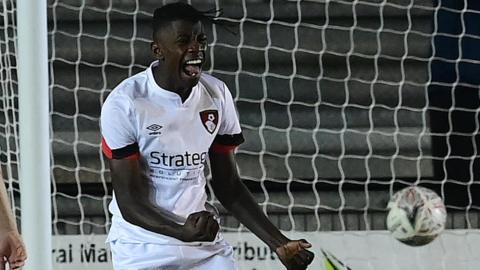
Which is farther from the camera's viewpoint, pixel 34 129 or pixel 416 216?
pixel 416 216

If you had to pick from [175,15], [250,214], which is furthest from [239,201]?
[175,15]

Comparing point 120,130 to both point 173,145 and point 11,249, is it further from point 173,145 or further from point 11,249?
point 11,249

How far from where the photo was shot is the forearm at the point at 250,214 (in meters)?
2.17

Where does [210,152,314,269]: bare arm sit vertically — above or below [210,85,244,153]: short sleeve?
below

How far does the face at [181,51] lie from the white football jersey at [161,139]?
0.04 meters

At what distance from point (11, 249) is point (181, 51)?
1.81ft

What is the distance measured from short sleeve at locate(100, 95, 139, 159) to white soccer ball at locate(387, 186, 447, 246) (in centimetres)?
75

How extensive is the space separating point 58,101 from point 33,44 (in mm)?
1009

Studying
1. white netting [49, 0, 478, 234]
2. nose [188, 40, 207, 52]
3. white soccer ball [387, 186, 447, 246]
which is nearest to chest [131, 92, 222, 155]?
nose [188, 40, 207, 52]

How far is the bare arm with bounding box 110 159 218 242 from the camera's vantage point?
212 centimetres

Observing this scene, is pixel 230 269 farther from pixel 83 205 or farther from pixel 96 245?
pixel 83 205

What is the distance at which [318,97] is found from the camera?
11.2 feet

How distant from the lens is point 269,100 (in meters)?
3.39

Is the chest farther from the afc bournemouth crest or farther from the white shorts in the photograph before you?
the white shorts
